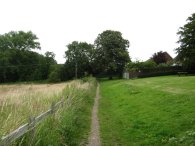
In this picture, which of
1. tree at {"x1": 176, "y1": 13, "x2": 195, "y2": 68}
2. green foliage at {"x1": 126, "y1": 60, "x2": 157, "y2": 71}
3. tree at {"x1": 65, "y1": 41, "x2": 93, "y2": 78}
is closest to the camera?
tree at {"x1": 176, "y1": 13, "x2": 195, "y2": 68}

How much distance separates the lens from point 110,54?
249ft

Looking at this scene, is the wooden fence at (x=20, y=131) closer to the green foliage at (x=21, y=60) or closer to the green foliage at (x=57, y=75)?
the green foliage at (x=57, y=75)

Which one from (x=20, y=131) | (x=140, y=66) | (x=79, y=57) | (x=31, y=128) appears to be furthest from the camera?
(x=79, y=57)

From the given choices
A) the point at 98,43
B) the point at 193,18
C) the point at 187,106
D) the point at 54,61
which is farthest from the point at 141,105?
the point at 54,61

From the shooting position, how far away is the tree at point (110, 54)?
7443 centimetres

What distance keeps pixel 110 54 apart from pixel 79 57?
345 inches

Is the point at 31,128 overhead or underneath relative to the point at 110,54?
underneath

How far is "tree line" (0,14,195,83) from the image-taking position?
201 feet

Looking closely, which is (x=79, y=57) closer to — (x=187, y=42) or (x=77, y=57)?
(x=77, y=57)

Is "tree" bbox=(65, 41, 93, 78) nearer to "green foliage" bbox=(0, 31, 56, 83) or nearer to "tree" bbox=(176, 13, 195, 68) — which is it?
"green foliage" bbox=(0, 31, 56, 83)

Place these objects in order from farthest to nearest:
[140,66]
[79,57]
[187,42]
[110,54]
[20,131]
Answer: [79,57] → [110,54] → [140,66] → [187,42] → [20,131]

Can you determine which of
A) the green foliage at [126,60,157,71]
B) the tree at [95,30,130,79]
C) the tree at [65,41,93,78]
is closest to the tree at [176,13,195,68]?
the green foliage at [126,60,157,71]

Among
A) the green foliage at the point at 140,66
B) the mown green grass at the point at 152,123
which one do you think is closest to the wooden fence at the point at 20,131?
the mown green grass at the point at 152,123

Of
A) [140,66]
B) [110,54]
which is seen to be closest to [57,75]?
[110,54]
